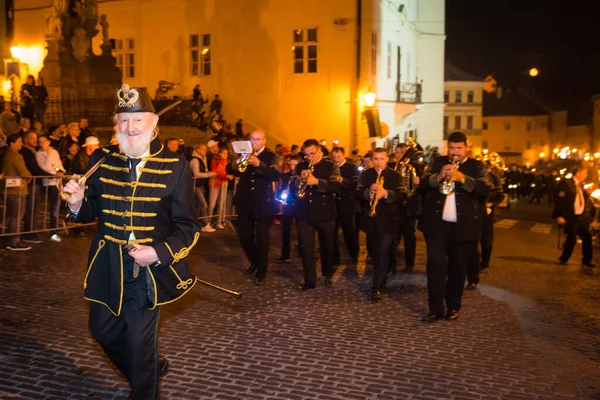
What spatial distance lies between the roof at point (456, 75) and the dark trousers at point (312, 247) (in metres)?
72.7

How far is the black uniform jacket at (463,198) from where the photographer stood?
29.5ft

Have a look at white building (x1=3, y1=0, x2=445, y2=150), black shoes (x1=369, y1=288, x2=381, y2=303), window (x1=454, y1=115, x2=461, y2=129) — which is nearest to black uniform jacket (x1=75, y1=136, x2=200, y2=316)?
black shoes (x1=369, y1=288, x2=381, y2=303)

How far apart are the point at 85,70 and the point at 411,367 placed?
19083 millimetres

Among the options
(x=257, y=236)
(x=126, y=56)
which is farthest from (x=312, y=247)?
(x=126, y=56)

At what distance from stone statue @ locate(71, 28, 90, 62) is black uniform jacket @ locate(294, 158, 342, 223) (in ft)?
48.6

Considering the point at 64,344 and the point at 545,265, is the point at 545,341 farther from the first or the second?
the point at 545,265

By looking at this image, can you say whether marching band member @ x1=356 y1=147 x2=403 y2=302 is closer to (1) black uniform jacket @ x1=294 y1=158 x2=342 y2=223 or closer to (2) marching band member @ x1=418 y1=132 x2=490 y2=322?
(1) black uniform jacket @ x1=294 y1=158 x2=342 y2=223

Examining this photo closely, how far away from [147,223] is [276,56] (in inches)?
1086

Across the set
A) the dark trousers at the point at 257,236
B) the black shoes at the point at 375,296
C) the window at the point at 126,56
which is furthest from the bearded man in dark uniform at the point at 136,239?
the window at the point at 126,56

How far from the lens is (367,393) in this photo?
638 centimetres

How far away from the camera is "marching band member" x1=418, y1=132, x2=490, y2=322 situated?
29.5 feet

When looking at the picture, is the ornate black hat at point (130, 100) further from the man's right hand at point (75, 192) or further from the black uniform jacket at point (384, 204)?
the black uniform jacket at point (384, 204)

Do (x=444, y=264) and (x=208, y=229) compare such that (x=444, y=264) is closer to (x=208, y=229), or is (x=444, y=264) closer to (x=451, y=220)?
(x=451, y=220)

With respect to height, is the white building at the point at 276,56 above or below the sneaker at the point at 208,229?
above
